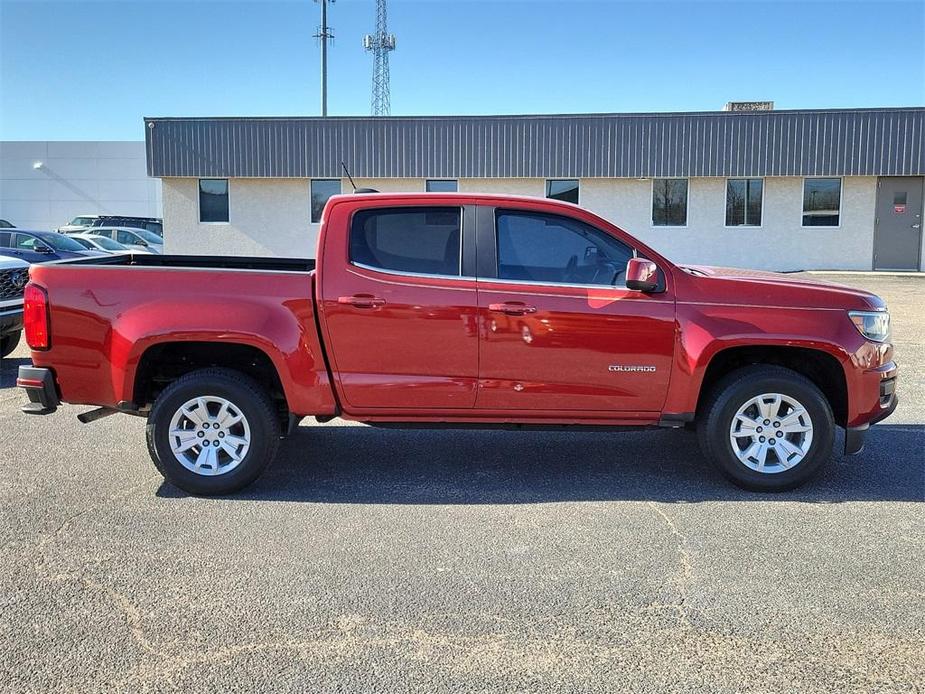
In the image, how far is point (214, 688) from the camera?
3.06 meters

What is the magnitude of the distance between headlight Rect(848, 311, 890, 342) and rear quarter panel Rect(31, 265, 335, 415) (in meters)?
3.42

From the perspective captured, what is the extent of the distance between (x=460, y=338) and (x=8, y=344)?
7.81m

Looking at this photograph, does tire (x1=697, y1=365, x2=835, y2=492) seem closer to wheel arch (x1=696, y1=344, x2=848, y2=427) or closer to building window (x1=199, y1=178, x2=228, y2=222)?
wheel arch (x1=696, y1=344, x2=848, y2=427)

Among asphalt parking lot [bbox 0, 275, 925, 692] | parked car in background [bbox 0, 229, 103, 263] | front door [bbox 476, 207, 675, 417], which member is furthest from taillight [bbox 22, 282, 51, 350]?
parked car in background [bbox 0, 229, 103, 263]

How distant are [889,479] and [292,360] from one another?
4.06m

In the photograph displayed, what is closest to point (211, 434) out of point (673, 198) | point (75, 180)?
point (673, 198)

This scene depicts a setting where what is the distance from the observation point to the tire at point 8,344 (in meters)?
10.2

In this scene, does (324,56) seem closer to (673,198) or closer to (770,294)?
(673,198)

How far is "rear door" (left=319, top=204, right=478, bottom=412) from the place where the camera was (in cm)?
518

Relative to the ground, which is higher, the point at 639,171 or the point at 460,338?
the point at 639,171

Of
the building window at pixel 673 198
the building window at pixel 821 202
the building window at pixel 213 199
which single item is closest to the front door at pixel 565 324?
the building window at pixel 673 198

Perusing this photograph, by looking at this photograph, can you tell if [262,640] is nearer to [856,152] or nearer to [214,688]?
[214,688]

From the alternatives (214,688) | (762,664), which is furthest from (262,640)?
(762,664)

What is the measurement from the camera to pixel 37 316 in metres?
5.14
